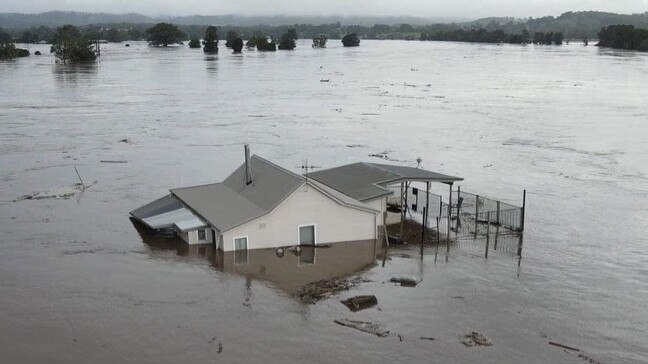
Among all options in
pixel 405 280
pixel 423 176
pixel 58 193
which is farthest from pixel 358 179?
pixel 58 193

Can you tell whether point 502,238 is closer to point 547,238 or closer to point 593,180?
point 547,238

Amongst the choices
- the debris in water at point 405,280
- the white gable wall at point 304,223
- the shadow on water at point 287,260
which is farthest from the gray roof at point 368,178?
the debris in water at point 405,280

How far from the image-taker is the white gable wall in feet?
59.4

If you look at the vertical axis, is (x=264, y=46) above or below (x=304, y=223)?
above

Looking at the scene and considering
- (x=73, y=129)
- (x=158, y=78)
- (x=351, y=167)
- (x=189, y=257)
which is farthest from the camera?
(x=158, y=78)

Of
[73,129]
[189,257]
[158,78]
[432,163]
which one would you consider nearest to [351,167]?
[189,257]

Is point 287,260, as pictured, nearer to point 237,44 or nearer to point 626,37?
point 237,44

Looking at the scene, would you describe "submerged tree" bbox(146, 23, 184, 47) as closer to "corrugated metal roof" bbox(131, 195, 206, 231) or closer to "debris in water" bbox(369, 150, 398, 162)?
"debris in water" bbox(369, 150, 398, 162)

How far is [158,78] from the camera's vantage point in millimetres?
75938

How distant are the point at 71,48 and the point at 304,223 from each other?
84.5 m

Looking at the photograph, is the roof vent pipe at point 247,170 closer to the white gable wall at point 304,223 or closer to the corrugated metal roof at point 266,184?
the corrugated metal roof at point 266,184

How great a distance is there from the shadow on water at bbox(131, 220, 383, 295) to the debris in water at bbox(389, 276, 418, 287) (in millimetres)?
1002

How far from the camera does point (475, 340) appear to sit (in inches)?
541

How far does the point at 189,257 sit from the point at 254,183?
3163mm
